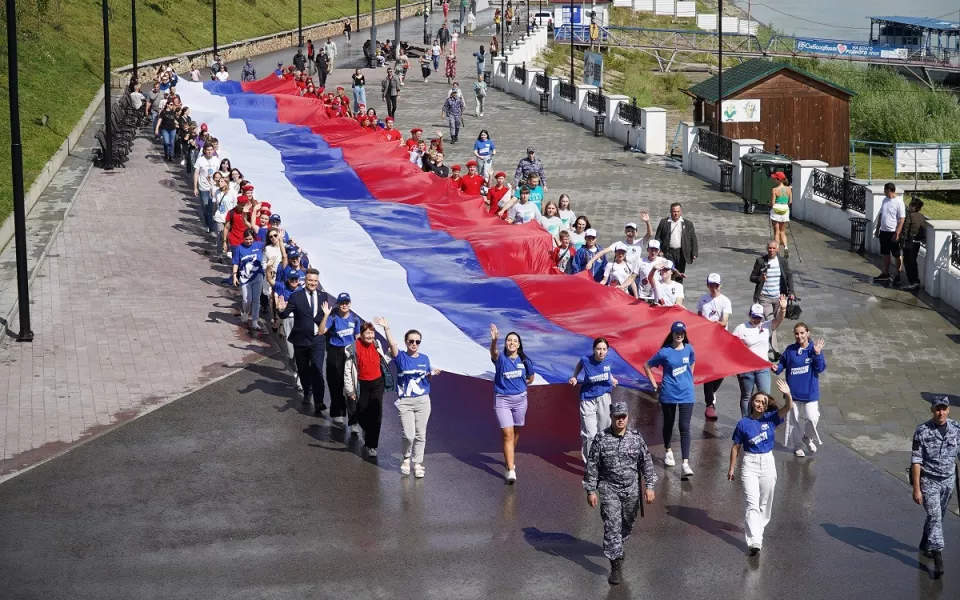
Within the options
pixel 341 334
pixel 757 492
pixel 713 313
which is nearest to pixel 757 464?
pixel 757 492

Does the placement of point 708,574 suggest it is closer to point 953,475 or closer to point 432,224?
point 953,475

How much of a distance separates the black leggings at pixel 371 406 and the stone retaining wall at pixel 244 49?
31.1m

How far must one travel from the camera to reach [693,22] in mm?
89562

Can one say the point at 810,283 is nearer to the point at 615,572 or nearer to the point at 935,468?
the point at 935,468

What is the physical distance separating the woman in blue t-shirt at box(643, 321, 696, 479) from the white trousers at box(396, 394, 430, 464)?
2.25m

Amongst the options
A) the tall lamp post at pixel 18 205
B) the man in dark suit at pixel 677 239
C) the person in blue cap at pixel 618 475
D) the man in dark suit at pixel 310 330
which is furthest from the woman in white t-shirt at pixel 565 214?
the person in blue cap at pixel 618 475

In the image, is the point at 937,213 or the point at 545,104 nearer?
the point at 937,213

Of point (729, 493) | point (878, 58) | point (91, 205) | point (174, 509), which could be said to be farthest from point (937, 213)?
point (878, 58)

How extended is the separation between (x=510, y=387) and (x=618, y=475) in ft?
7.19

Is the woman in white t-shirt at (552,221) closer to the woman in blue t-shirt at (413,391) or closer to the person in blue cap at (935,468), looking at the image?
the woman in blue t-shirt at (413,391)

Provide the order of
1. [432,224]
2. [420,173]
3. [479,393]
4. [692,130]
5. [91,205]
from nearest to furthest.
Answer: [479,393] → [432,224] → [420,173] → [91,205] → [692,130]

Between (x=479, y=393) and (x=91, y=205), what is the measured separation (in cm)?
1356

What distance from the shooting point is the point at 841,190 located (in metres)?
24.3

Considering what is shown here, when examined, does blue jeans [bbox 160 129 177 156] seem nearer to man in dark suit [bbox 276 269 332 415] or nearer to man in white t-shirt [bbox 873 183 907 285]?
man in dark suit [bbox 276 269 332 415]
